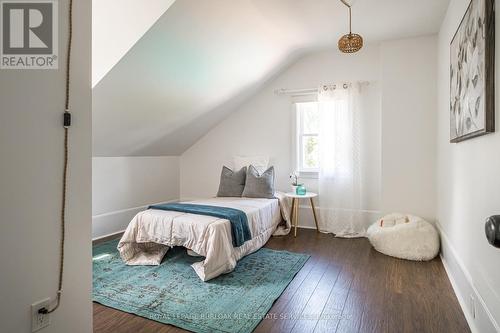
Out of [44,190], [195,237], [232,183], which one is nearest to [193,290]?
[195,237]

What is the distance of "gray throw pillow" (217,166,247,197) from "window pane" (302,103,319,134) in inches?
46.0

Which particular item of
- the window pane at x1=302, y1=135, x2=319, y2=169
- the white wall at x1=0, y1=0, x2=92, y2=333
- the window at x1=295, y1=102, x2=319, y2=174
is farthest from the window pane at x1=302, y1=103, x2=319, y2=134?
the white wall at x1=0, y1=0, x2=92, y2=333

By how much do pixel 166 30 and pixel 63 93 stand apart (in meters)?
1.40

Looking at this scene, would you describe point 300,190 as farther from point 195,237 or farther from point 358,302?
point 358,302

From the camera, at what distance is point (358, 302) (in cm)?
219

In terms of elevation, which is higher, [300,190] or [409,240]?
[300,190]

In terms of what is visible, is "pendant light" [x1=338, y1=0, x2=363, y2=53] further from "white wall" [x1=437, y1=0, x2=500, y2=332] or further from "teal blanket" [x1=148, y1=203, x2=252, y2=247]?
"teal blanket" [x1=148, y1=203, x2=252, y2=247]

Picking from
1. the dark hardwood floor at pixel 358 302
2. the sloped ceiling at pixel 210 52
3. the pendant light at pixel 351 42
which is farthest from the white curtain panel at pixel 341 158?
the pendant light at pixel 351 42

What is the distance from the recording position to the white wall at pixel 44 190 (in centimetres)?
116

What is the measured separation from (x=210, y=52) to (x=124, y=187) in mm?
2402

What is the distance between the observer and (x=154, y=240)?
291 centimetres

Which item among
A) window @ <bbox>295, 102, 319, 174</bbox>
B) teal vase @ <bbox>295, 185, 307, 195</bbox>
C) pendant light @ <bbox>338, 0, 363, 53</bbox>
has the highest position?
pendant light @ <bbox>338, 0, 363, 53</bbox>

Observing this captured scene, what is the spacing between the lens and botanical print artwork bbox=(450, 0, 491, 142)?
1.60 metres

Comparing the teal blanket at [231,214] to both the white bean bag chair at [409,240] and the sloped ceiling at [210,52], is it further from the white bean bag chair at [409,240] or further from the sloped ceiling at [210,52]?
the white bean bag chair at [409,240]
